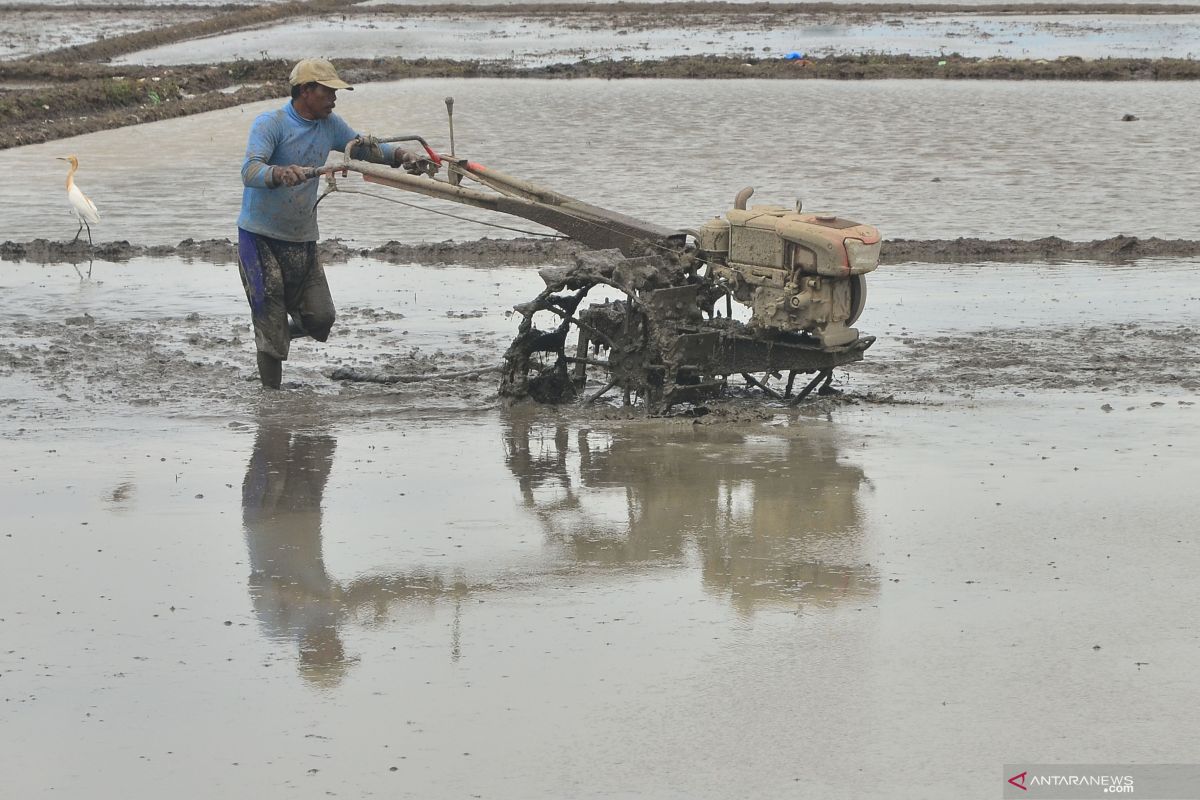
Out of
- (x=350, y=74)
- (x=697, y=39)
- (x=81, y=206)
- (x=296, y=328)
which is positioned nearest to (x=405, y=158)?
(x=296, y=328)

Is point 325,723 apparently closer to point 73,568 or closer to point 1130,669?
Answer: point 73,568

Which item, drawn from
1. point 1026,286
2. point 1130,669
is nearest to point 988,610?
point 1130,669

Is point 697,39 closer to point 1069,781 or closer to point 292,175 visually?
point 292,175

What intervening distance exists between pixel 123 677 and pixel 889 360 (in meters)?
5.75

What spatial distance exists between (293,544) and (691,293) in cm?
280

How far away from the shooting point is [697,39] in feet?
133

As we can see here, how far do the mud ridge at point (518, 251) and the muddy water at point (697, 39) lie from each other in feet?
69.0

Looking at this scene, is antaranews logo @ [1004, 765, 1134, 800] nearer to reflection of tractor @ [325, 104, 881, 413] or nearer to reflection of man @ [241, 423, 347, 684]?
reflection of man @ [241, 423, 347, 684]

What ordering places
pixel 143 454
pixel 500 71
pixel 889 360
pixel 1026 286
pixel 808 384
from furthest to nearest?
pixel 500 71 → pixel 1026 286 → pixel 889 360 → pixel 808 384 → pixel 143 454

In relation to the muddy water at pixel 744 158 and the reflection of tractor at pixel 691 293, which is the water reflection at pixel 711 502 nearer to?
the reflection of tractor at pixel 691 293

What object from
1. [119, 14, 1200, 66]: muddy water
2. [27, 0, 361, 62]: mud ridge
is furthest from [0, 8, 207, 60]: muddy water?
[119, 14, 1200, 66]: muddy water

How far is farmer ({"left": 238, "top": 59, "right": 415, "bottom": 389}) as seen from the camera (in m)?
8.34

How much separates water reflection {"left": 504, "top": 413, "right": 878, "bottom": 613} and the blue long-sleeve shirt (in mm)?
1651

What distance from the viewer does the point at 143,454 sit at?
752 cm
